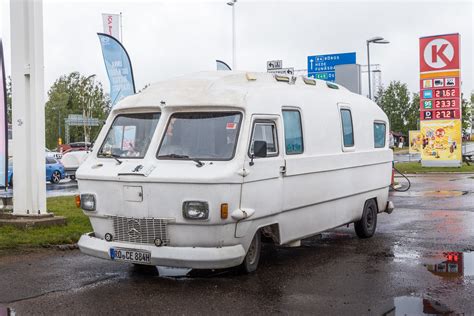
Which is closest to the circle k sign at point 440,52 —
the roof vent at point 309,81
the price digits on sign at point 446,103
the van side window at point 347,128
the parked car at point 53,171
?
the price digits on sign at point 446,103

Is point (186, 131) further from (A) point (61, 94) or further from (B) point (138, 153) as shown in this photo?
(A) point (61, 94)

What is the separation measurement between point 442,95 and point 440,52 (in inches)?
96.7

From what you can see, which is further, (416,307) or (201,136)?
(201,136)

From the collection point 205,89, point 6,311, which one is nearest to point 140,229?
point 6,311

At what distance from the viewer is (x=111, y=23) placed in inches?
1040

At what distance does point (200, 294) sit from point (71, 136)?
7925 cm

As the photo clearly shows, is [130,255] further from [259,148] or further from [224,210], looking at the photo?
[259,148]

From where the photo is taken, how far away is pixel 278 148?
802 cm

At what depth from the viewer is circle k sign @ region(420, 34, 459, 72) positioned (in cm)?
3422

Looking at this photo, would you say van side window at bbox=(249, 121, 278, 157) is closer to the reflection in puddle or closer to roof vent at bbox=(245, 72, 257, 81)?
roof vent at bbox=(245, 72, 257, 81)

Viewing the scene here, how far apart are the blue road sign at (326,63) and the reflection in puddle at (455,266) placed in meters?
22.8

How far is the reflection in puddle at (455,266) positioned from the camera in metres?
8.08

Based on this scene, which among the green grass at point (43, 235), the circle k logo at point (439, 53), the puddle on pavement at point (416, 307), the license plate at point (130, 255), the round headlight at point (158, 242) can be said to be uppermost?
the circle k logo at point (439, 53)

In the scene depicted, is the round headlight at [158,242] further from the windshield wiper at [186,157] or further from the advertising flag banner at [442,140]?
the advertising flag banner at [442,140]
